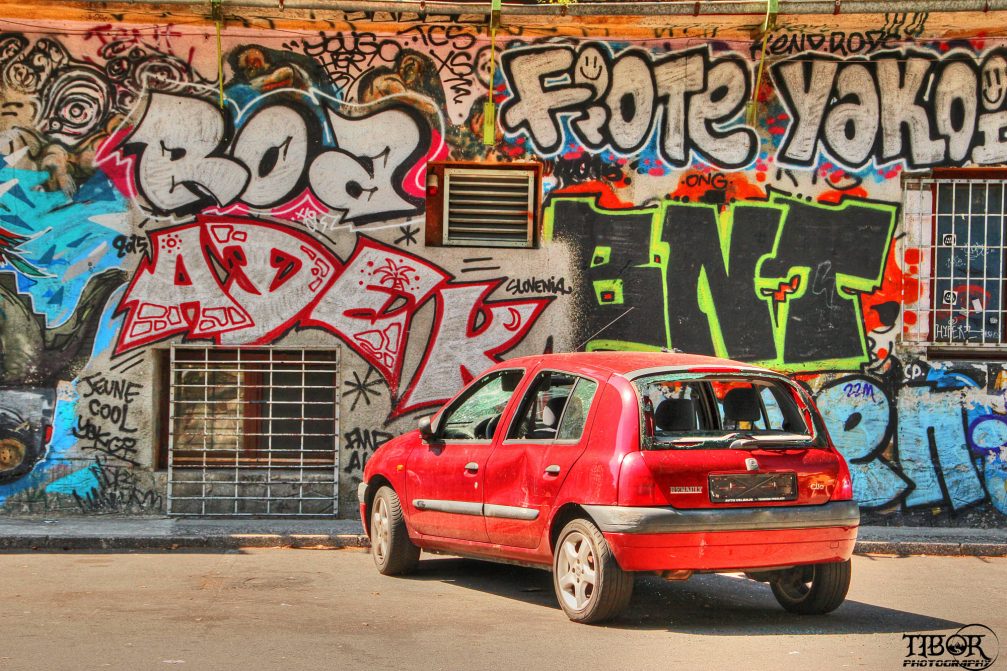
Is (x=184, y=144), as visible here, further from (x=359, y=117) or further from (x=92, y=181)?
(x=359, y=117)

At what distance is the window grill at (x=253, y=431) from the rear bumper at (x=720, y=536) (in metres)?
5.97

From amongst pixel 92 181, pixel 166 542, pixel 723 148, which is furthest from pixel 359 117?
pixel 166 542

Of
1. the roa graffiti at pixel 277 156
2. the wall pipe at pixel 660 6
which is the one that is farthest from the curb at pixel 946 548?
the roa graffiti at pixel 277 156

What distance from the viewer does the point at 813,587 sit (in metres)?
7.59

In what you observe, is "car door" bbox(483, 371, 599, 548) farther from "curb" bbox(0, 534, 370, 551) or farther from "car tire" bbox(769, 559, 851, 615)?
"curb" bbox(0, 534, 370, 551)

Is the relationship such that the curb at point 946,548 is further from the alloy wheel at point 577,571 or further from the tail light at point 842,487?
the alloy wheel at point 577,571

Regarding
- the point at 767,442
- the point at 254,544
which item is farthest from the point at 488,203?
the point at 767,442

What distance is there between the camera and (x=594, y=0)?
13.0m

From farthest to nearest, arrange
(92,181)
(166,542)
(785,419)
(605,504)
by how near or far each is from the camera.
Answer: (92,181) < (166,542) < (785,419) < (605,504)

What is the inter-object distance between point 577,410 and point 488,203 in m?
5.44

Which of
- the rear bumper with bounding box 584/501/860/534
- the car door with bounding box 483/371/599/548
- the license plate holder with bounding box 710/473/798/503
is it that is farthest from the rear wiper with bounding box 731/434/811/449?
the car door with bounding box 483/371/599/548

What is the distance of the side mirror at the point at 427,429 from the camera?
28.6ft

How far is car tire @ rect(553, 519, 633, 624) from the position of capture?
7.02m

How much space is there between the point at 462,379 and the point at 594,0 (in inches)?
163
